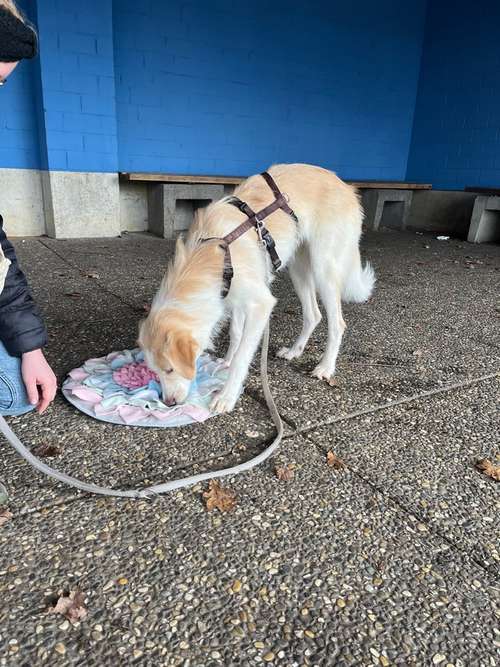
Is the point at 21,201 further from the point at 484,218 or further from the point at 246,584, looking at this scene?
the point at 484,218

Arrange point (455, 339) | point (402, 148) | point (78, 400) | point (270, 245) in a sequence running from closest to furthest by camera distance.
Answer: point (78, 400), point (270, 245), point (455, 339), point (402, 148)

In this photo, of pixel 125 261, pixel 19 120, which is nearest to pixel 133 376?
pixel 125 261

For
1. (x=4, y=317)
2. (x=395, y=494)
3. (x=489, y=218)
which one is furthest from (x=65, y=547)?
(x=489, y=218)

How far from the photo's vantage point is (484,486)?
7.57ft

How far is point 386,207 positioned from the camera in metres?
11.0

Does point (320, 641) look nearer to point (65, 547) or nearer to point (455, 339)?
point (65, 547)

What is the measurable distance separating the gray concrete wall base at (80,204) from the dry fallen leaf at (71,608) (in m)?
6.94

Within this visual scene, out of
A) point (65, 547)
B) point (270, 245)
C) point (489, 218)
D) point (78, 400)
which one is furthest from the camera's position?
point (489, 218)

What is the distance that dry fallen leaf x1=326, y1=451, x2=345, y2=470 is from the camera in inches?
93.8

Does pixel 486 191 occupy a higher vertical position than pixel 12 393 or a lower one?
higher

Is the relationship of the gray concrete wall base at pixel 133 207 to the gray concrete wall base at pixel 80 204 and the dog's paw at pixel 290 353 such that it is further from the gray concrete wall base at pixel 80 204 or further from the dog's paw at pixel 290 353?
the dog's paw at pixel 290 353

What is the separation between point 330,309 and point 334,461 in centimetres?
135

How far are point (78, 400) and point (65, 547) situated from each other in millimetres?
1115

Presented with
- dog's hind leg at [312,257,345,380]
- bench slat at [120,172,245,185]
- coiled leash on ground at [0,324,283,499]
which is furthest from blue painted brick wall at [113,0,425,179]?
coiled leash on ground at [0,324,283,499]
